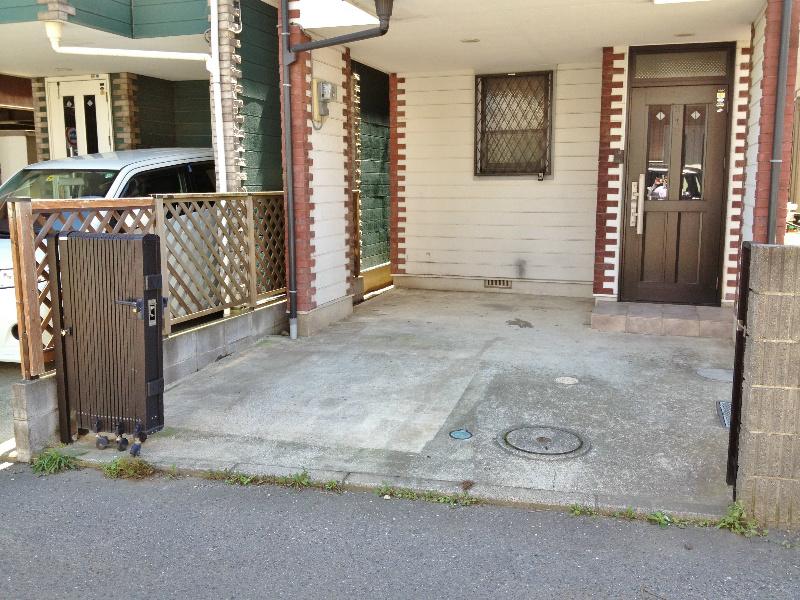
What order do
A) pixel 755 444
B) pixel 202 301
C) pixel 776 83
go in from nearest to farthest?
pixel 755 444 → pixel 776 83 → pixel 202 301

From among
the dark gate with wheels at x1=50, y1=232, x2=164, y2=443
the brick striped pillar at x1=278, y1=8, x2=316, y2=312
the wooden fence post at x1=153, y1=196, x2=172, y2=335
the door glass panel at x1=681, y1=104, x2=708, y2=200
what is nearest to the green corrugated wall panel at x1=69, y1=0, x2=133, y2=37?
the brick striped pillar at x1=278, y1=8, x2=316, y2=312

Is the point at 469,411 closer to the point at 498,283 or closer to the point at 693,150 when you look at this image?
the point at 693,150

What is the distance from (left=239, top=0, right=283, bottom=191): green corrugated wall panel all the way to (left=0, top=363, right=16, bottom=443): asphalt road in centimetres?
277

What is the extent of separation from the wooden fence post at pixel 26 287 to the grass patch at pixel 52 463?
499 mm

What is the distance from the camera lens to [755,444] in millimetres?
3422

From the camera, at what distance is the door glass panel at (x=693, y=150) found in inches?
311

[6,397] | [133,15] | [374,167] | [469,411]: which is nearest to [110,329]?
[6,397]

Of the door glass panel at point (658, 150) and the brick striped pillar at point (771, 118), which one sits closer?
the brick striped pillar at point (771, 118)

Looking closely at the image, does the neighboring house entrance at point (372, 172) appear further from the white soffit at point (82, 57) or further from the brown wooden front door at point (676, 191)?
the brown wooden front door at point (676, 191)

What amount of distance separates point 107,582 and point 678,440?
11.0 feet

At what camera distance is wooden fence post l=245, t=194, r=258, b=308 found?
7074 millimetres

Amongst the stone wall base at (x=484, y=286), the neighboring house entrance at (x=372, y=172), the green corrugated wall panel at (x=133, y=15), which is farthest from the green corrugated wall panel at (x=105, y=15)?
the stone wall base at (x=484, y=286)

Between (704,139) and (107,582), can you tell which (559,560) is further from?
(704,139)

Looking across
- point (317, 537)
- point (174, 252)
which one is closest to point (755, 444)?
point (317, 537)
